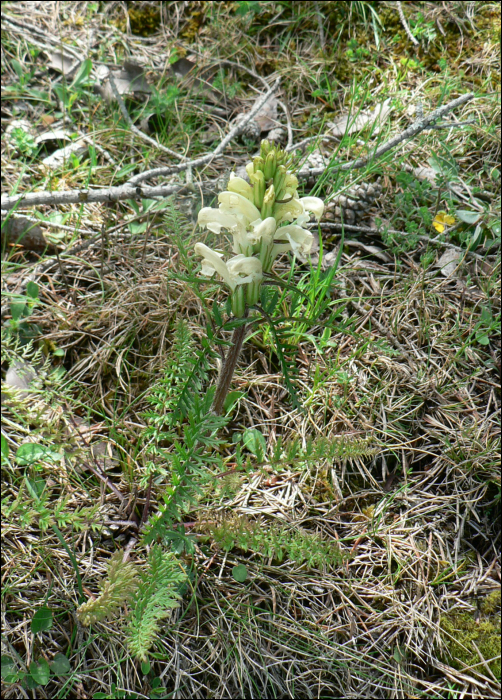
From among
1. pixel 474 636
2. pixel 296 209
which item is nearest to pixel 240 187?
pixel 296 209

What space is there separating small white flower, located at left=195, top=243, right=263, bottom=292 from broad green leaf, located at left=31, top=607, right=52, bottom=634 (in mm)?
1274

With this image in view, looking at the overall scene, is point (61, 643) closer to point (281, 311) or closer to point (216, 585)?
point (216, 585)

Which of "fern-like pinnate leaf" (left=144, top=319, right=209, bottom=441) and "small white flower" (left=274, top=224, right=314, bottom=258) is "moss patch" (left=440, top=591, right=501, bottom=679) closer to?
"fern-like pinnate leaf" (left=144, top=319, right=209, bottom=441)

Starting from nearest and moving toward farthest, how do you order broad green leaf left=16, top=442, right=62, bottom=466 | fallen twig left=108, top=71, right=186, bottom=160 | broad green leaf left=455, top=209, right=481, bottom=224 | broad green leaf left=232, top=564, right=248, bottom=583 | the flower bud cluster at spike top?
the flower bud cluster at spike top → broad green leaf left=232, top=564, right=248, bottom=583 → broad green leaf left=16, top=442, right=62, bottom=466 → broad green leaf left=455, top=209, right=481, bottom=224 → fallen twig left=108, top=71, right=186, bottom=160

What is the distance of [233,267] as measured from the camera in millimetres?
1600

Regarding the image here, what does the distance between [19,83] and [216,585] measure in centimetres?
308

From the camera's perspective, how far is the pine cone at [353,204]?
286 centimetres

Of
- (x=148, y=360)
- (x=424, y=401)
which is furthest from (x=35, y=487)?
(x=424, y=401)

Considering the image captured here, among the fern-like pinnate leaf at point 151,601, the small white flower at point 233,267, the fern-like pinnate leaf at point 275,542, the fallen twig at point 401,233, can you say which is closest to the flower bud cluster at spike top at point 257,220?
the small white flower at point 233,267

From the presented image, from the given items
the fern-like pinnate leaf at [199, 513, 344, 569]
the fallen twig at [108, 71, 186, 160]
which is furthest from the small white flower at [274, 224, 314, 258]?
the fallen twig at [108, 71, 186, 160]

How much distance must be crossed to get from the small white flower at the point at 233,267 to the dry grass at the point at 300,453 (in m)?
0.11

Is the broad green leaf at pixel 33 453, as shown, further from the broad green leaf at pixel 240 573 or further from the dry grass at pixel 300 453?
the broad green leaf at pixel 240 573

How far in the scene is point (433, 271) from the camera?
9.09 ft

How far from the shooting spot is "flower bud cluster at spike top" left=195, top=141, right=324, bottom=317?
1.59 metres
